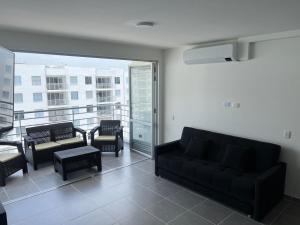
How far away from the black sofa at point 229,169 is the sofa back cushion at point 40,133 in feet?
7.97

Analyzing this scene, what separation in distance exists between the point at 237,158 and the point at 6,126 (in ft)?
9.46

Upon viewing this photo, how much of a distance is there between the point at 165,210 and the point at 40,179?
89.0 inches

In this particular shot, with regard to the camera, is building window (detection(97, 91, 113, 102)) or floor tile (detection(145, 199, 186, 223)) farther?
building window (detection(97, 91, 113, 102))

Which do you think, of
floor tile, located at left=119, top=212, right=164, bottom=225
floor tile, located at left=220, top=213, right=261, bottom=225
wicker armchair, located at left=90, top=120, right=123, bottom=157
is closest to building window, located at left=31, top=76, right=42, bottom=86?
wicker armchair, located at left=90, top=120, right=123, bottom=157

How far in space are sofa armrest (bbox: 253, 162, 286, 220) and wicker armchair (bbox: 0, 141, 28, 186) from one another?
12.1 ft

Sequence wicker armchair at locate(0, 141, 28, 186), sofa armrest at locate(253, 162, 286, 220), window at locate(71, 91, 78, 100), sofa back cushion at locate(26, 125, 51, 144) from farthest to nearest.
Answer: window at locate(71, 91, 78, 100) → sofa back cushion at locate(26, 125, 51, 144) → wicker armchair at locate(0, 141, 28, 186) → sofa armrest at locate(253, 162, 286, 220)

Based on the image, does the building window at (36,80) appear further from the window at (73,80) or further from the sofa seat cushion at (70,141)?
the sofa seat cushion at (70,141)

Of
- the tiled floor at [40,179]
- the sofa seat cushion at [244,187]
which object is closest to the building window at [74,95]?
the tiled floor at [40,179]

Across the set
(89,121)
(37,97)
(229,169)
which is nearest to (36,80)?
(37,97)

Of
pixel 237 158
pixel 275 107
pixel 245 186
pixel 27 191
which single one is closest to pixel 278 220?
pixel 245 186

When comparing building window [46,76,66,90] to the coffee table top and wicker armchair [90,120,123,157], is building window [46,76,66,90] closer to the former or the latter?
wicker armchair [90,120,123,157]

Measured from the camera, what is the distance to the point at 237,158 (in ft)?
10.5

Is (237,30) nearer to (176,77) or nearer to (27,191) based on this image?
(176,77)

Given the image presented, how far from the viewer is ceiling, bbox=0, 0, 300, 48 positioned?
71.7 inches
